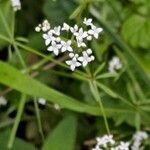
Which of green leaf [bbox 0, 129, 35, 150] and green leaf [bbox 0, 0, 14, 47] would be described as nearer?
green leaf [bbox 0, 129, 35, 150]

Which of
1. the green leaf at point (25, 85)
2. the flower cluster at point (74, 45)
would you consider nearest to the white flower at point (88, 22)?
the flower cluster at point (74, 45)

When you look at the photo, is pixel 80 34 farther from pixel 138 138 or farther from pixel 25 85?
pixel 138 138

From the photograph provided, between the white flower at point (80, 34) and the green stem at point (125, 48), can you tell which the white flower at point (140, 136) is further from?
the white flower at point (80, 34)

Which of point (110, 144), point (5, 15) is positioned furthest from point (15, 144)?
point (5, 15)

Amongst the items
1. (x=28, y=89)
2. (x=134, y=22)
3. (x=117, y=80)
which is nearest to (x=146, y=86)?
(x=117, y=80)

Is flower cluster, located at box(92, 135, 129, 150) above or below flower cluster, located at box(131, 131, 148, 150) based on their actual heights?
below

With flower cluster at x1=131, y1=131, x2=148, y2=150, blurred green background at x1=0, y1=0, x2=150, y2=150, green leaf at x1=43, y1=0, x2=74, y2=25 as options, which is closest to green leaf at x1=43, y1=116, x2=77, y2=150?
blurred green background at x1=0, y1=0, x2=150, y2=150

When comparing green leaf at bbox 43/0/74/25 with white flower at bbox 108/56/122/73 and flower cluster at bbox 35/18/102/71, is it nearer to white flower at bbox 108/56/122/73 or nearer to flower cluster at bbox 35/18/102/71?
white flower at bbox 108/56/122/73
